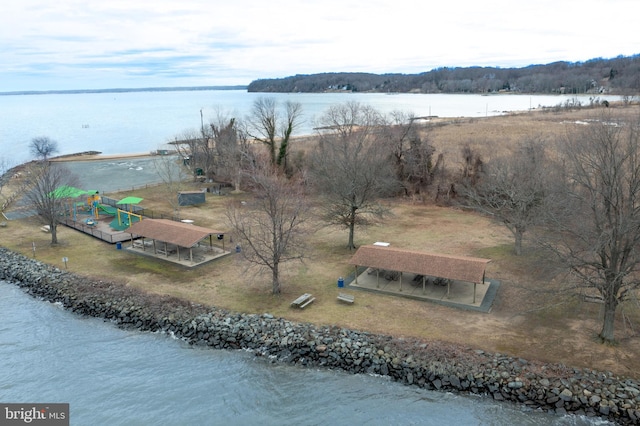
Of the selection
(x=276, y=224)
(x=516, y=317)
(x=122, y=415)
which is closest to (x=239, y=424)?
(x=122, y=415)

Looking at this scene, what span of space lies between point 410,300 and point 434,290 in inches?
71.1

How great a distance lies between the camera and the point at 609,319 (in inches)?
736

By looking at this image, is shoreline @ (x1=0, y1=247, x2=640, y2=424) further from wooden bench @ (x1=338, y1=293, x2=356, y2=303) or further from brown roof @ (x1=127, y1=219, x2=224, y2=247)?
brown roof @ (x1=127, y1=219, x2=224, y2=247)

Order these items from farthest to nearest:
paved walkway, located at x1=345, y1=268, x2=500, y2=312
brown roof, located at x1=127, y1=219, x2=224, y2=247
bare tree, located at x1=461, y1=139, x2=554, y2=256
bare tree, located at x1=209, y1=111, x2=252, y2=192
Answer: bare tree, located at x1=209, y1=111, x2=252, y2=192 < brown roof, located at x1=127, y1=219, x2=224, y2=247 < bare tree, located at x1=461, y1=139, x2=554, y2=256 < paved walkway, located at x1=345, y1=268, x2=500, y2=312

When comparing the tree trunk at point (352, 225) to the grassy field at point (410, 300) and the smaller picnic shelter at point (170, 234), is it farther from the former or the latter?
the smaller picnic shelter at point (170, 234)

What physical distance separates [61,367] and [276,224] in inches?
472

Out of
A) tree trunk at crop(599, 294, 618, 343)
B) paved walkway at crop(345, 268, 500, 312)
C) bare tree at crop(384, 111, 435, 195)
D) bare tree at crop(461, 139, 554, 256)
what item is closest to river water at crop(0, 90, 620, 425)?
tree trunk at crop(599, 294, 618, 343)

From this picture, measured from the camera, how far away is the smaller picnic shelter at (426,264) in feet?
74.4

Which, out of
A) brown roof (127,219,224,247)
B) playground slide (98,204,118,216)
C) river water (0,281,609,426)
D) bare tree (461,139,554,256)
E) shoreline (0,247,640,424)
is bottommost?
river water (0,281,609,426)

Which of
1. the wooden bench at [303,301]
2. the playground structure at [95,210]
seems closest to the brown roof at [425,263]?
the wooden bench at [303,301]

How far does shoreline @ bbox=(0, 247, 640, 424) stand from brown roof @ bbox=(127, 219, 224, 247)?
4.44 meters

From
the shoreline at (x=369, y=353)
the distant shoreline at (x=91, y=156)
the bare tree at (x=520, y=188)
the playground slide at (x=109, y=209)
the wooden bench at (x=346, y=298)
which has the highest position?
the bare tree at (x=520, y=188)

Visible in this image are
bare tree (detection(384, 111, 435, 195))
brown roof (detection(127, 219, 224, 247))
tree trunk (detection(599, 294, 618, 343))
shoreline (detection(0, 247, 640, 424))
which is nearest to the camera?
shoreline (detection(0, 247, 640, 424))

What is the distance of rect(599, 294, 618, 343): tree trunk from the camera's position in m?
18.2
